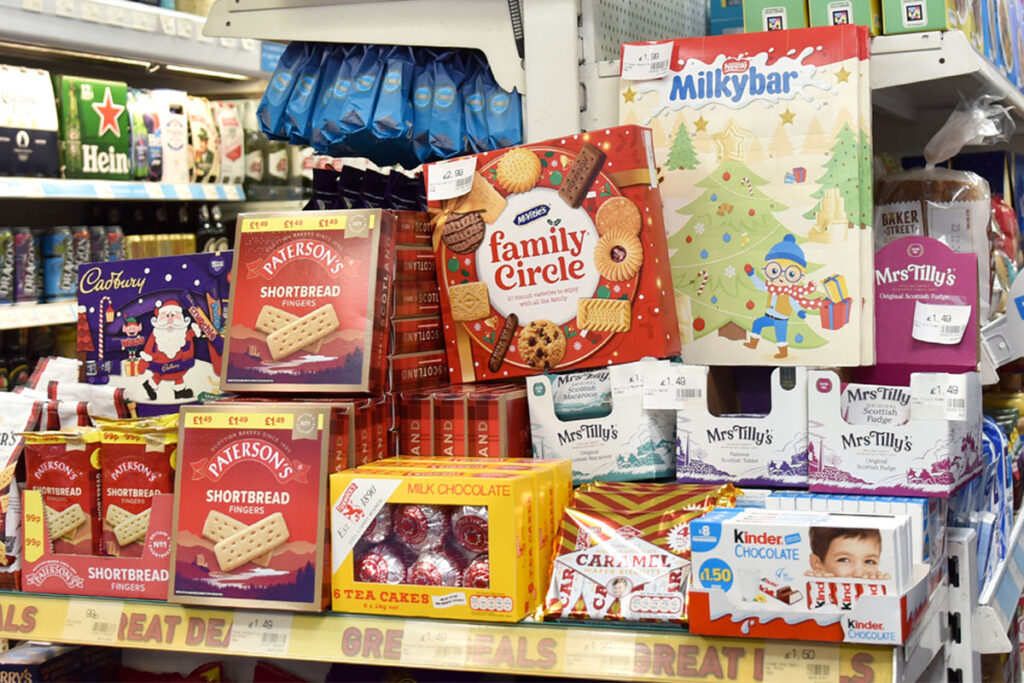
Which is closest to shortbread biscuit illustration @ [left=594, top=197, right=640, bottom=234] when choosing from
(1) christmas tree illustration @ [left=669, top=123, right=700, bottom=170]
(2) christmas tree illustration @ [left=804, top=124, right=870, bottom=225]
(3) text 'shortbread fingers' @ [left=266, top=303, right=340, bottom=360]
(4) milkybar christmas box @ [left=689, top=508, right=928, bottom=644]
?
(1) christmas tree illustration @ [left=669, top=123, right=700, bottom=170]

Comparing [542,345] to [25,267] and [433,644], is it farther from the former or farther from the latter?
[25,267]

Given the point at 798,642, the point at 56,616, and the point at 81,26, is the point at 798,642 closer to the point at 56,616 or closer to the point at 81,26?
the point at 56,616

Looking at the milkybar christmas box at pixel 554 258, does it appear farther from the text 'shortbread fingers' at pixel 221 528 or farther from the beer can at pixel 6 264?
the beer can at pixel 6 264

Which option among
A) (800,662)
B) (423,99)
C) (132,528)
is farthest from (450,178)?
(800,662)

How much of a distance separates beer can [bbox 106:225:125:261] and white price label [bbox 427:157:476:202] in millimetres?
2373

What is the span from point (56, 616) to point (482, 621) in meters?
0.73

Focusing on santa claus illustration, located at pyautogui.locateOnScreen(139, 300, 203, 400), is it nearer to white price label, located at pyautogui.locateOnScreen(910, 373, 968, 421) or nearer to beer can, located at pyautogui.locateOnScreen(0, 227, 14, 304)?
white price label, located at pyautogui.locateOnScreen(910, 373, 968, 421)

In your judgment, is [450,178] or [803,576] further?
A: [450,178]

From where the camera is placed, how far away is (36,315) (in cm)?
386

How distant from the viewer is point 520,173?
6.80ft

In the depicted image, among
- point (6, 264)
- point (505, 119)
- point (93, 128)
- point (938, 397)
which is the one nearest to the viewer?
point (938, 397)

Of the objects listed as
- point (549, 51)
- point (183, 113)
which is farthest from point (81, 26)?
point (549, 51)

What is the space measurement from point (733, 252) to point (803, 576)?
0.78 meters

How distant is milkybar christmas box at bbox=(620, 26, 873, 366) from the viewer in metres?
2.04
